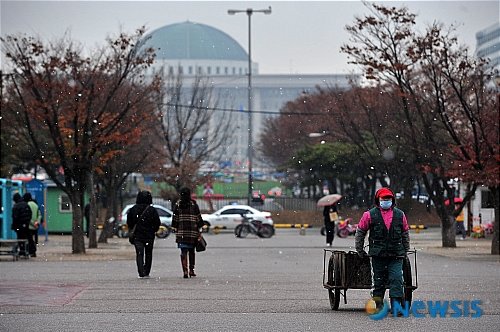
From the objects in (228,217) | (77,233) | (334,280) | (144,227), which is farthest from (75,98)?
(228,217)

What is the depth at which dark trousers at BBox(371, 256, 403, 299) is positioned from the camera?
13.8 meters

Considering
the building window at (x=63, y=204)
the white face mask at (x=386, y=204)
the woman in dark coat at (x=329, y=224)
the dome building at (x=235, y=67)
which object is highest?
the dome building at (x=235, y=67)

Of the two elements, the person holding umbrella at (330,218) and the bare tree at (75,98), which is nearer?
the bare tree at (75,98)

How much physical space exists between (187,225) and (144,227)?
2.72 feet

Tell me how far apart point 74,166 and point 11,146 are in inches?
661

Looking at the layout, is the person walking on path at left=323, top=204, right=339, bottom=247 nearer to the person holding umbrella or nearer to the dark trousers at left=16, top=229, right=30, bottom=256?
the person holding umbrella

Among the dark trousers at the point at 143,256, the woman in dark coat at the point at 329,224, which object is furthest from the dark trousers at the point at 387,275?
the woman in dark coat at the point at 329,224

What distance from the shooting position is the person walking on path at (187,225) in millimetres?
21188

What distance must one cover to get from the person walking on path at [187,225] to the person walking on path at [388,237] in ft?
25.2

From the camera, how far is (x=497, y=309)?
14.9 meters

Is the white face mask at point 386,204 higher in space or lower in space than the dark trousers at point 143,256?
higher

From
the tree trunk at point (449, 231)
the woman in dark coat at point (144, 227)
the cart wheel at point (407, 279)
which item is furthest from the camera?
the tree trunk at point (449, 231)

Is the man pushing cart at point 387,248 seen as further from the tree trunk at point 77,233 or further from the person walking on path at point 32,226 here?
the tree trunk at point 77,233

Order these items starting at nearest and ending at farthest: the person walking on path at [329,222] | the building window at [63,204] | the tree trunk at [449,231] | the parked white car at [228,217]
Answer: the tree trunk at [449,231], the person walking on path at [329,222], the building window at [63,204], the parked white car at [228,217]
